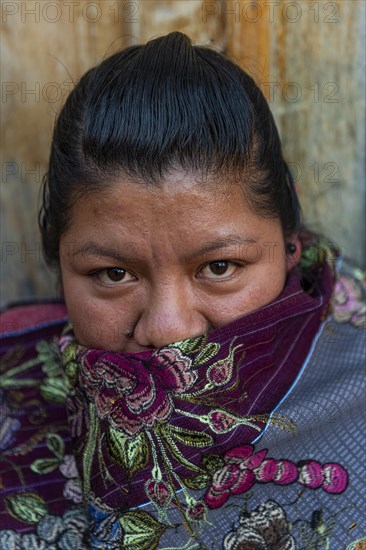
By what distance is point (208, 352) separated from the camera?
1.50 metres

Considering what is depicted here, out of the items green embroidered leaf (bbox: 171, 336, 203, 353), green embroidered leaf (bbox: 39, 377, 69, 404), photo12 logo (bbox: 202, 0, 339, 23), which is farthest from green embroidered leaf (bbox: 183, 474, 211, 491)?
photo12 logo (bbox: 202, 0, 339, 23)

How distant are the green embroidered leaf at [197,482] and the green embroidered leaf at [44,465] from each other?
1.25ft

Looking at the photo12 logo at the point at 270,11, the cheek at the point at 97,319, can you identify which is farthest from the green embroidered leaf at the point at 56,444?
the photo12 logo at the point at 270,11

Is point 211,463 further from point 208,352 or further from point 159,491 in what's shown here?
point 208,352

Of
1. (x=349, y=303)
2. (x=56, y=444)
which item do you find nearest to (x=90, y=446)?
(x=56, y=444)

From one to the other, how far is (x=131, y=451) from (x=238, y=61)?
119 cm

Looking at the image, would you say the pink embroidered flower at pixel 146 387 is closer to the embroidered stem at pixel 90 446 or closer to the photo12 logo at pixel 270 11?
the embroidered stem at pixel 90 446

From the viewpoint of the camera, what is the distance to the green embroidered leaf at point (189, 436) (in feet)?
4.83

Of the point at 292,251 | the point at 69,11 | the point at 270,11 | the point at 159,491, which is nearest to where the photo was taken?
the point at 159,491

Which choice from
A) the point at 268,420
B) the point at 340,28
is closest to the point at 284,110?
the point at 340,28

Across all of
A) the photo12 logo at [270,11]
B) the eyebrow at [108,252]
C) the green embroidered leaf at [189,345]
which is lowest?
the green embroidered leaf at [189,345]

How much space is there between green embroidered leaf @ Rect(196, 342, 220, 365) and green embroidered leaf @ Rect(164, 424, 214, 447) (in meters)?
0.13

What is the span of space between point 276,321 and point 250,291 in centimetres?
8

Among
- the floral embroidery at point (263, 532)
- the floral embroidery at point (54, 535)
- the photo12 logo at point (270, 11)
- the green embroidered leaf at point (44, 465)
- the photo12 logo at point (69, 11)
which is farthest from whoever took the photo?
the photo12 logo at point (69, 11)
